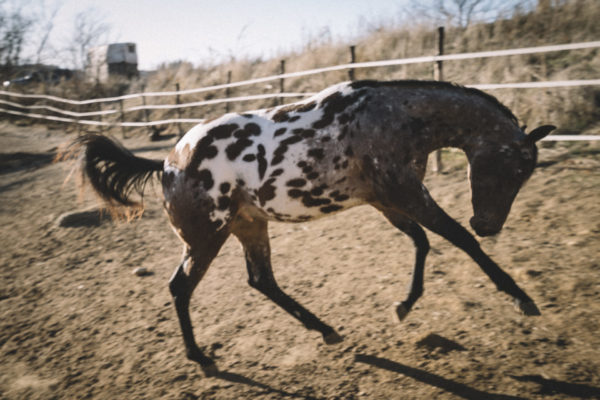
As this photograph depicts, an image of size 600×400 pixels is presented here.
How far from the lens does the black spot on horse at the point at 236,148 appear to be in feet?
8.88

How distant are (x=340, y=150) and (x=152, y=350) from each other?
2.10 meters

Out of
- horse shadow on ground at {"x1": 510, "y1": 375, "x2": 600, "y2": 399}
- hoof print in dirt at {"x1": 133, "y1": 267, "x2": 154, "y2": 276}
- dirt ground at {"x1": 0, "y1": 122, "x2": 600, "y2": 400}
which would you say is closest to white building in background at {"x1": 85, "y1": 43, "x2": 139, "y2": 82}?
dirt ground at {"x1": 0, "y1": 122, "x2": 600, "y2": 400}

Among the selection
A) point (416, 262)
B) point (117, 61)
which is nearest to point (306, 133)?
point (416, 262)

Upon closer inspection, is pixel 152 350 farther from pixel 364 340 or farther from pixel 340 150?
pixel 340 150

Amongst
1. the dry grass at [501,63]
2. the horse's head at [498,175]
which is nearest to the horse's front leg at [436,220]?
the horse's head at [498,175]

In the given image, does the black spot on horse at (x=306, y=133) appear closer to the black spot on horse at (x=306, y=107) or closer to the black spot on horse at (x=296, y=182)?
the black spot on horse at (x=306, y=107)

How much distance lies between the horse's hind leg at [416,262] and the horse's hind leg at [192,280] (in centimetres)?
126

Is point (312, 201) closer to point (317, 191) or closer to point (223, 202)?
point (317, 191)

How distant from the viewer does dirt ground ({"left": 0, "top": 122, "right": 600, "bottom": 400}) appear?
2.36 meters

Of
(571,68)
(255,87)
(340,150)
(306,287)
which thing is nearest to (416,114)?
(340,150)

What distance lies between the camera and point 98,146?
3.17 m

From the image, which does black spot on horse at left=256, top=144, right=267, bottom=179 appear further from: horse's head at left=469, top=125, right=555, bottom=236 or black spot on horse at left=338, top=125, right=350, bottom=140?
horse's head at left=469, top=125, right=555, bottom=236

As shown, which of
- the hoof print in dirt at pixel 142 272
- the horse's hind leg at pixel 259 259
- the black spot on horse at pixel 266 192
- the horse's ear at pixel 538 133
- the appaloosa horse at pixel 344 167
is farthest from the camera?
the hoof print in dirt at pixel 142 272

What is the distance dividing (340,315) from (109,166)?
7.06ft
